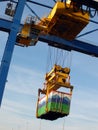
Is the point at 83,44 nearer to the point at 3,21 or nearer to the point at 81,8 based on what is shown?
the point at 81,8

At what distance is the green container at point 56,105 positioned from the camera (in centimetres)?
2311

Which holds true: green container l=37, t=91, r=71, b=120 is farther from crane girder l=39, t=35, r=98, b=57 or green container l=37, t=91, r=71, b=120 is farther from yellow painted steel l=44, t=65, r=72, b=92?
crane girder l=39, t=35, r=98, b=57

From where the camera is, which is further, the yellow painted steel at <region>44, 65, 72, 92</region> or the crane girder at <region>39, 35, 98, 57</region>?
the crane girder at <region>39, 35, 98, 57</region>

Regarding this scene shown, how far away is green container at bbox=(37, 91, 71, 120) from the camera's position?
23.1 m

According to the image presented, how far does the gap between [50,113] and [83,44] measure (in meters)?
8.47

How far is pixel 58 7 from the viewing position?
24.7m

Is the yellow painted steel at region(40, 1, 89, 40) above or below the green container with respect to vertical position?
above

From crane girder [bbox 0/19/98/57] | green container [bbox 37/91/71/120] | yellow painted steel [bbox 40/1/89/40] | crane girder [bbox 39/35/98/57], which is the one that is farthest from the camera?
crane girder [bbox 39/35/98/57]

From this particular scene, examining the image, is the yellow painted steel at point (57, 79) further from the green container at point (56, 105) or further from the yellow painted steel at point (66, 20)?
the yellow painted steel at point (66, 20)

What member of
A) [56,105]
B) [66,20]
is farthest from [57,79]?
[66,20]

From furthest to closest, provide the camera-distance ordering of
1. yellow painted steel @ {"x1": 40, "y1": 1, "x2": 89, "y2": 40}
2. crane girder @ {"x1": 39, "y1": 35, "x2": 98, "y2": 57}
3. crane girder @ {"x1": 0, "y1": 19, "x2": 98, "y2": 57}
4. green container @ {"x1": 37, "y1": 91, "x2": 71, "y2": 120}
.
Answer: crane girder @ {"x1": 39, "y1": 35, "x2": 98, "y2": 57}, crane girder @ {"x1": 0, "y1": 19, "x2": 98, "y2": 57}, yellow painted steel @ {"x1": 40, "y1": 1, "x2": 89, "y2": 40}, green container @ {"x1": 37, "y1": 91, "x2": 71, "y2": 120}

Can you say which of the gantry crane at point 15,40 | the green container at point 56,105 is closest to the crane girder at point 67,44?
the gantry crane at point 15,40

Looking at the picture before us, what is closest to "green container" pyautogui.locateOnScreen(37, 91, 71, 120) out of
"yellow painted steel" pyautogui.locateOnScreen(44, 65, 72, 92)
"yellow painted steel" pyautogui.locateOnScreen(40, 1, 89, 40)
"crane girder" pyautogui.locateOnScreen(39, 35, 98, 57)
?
"yellow painted steel" pyautogui.locateOnScreen(44, 65, 72, 92)

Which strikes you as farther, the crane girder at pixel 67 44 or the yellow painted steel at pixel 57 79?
the crane girder at pixel 67 44
